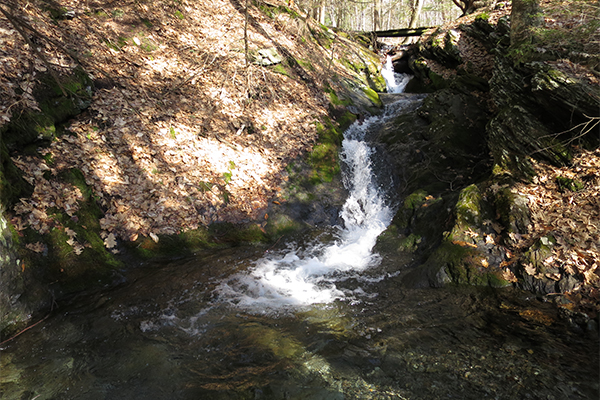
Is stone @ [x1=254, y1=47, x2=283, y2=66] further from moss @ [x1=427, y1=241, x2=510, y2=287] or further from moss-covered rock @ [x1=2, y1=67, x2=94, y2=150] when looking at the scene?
moss @ [x1=427, y1=241, x2=510, y2=287]

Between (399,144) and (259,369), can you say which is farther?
(399,144)

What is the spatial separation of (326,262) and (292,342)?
2717mm

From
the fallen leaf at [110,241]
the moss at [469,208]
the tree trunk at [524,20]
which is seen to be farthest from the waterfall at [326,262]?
the tree trunk at [524,20]

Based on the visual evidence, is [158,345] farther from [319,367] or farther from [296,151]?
[296,151]

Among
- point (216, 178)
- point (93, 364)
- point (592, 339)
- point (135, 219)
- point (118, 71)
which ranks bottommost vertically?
point (592, 339)

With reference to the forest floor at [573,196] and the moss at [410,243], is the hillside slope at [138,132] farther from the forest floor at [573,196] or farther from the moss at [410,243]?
the forest floor at [573,196]

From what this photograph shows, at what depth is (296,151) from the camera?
8.84m

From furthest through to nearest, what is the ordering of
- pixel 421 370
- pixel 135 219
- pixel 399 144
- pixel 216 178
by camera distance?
pixel 399 144 → pixel 216 178 → pixel 135 219 → pixel 421 370

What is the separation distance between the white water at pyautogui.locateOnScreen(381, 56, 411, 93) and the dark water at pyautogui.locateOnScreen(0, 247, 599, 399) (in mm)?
13911

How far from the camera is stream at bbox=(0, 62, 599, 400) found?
3.34m

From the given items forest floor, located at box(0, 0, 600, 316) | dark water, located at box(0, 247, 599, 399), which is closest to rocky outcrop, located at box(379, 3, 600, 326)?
forest floor, located at box(0, 0, 600, 316)

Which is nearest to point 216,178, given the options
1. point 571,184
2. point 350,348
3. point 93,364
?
point 93,364

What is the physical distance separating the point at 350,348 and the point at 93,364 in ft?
10.2

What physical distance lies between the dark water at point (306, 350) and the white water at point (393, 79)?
45.6ft
